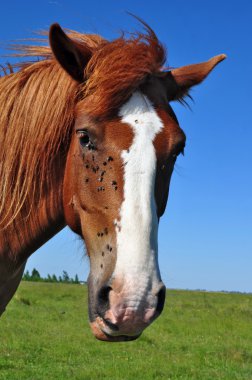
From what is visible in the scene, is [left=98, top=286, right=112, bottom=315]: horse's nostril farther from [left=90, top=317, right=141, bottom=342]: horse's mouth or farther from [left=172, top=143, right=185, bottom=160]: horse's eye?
[left=172, top=143, right=185, bottom=160]: horse's eye

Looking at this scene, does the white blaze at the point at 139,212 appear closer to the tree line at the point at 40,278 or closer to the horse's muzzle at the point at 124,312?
the horse's muzzle at the point at 124,312

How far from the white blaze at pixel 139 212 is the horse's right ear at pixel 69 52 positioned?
43 cm

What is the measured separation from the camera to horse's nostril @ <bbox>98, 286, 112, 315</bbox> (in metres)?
2.84

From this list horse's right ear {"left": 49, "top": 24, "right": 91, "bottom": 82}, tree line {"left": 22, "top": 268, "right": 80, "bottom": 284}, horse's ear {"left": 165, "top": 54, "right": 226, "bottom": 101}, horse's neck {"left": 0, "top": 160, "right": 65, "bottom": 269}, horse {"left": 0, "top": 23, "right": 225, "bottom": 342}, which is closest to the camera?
horse {"left": 0, "top": 23, "right": 225, "bottom": 342}

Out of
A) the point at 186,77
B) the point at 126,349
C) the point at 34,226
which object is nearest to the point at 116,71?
the point at 186,77

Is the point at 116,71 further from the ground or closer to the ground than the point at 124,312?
further from the ground

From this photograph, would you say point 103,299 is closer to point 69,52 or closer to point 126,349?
point 69,52

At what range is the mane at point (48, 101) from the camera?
334cm

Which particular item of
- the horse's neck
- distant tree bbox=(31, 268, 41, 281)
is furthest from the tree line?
the horse's neck

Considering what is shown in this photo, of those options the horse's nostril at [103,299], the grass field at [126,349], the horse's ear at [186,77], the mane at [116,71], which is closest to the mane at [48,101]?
the mane at [116,71]

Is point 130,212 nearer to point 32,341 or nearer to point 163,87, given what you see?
point 163,87

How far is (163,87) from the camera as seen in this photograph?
3561 mm

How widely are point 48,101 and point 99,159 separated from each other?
675 mm

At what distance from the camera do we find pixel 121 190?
9.73 ft
